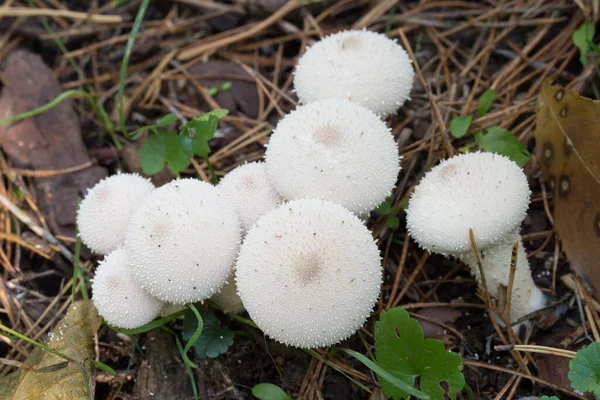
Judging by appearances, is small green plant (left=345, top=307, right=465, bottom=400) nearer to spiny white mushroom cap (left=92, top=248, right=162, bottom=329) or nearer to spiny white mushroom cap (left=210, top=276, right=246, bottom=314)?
spiny white mushroom cap (left=210, top=276, right=246, bottom=314)

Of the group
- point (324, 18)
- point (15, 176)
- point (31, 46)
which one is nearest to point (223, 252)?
point (15, 176)

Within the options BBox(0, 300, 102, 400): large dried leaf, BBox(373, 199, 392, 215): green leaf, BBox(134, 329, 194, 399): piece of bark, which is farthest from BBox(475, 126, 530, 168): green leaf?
BBox(0, 300, 102, 400): large dried leaf

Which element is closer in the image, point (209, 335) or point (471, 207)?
point (471, 207)

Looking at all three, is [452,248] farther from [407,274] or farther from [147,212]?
[147,212]

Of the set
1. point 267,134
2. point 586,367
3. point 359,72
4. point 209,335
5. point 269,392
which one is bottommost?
point 209,335

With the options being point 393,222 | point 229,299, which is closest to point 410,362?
point 393,222

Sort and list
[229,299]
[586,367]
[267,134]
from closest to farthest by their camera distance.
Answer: [586,367]
[229,299]
[267,134]

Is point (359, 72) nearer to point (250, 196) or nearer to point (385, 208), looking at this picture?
point (385, 208)

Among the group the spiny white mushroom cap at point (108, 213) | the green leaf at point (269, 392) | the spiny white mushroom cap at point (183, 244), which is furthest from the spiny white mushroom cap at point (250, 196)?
the green leaf at point (269, 392)
